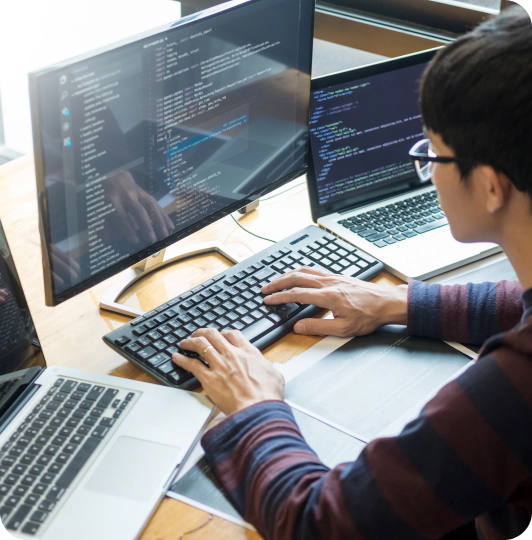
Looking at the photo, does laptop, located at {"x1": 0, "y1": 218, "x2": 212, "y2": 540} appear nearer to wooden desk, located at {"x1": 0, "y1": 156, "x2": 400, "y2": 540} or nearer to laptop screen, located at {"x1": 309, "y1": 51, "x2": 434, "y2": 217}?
wooden desk, located at {"x1": 0, "y1": 156, "x2": 400, "y2": 540}

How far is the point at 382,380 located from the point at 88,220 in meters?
0.50

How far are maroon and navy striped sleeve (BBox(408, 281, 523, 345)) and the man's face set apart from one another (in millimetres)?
224

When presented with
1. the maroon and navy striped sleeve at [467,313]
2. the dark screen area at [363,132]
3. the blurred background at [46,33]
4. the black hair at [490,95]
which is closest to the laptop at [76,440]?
the maroon and navy striped sleeve at [467,313]

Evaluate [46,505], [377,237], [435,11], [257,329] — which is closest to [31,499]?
[46,505]

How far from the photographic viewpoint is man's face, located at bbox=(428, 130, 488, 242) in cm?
87

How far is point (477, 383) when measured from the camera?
756mm

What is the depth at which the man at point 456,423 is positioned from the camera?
0.75 m

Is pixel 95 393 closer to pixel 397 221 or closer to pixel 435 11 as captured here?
pixel 397 221

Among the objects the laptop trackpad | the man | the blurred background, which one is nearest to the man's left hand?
the man

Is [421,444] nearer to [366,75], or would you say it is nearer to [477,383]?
[477,383]

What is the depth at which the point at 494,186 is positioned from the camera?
0.83 meters

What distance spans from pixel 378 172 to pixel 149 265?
0.52 m

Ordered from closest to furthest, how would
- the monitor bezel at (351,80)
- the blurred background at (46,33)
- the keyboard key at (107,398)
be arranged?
the keyboard key at (107,398)
the monitor bezel at (351,80)
the blurred background at (46,33)

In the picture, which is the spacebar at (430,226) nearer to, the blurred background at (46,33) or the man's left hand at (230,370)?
the man's left hand at (230,370)
